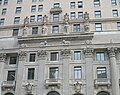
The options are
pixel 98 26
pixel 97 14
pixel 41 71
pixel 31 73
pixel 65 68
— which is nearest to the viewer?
pixel 65 68

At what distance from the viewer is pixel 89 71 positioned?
1923 inches

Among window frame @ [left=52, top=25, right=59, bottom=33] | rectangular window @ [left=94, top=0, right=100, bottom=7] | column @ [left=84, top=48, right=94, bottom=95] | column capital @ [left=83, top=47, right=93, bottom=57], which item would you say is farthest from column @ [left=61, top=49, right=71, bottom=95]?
rectangular window @ [left=94, top=0, right=100, bottom=7]

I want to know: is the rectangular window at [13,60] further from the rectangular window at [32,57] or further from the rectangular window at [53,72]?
the rectangular window at [53,72]

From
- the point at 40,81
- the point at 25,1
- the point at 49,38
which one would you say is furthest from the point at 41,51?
the point at 25,1

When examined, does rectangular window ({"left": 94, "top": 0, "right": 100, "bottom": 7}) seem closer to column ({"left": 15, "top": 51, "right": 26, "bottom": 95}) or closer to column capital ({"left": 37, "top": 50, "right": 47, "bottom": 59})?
column capital ({"left": 37, "top": 50, "right": 47, "bottom": 59})

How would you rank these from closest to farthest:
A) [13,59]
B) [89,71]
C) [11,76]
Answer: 1. [89,71]
2. [11,76]
3. [13,59]

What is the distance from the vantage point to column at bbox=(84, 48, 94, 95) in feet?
155

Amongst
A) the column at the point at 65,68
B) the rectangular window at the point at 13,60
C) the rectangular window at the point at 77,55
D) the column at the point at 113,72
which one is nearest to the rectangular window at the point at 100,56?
the column at the point at 113,72

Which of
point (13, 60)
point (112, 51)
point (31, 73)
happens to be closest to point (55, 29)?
point (31, 73)

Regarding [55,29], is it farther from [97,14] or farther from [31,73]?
[31,73]

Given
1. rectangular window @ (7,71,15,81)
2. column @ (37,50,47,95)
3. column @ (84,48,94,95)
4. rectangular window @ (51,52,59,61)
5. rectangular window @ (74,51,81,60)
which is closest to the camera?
column @ (84,48,94,95)

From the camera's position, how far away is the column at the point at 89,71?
47.3 meters

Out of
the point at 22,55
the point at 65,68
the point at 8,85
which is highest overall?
the point at 22,55

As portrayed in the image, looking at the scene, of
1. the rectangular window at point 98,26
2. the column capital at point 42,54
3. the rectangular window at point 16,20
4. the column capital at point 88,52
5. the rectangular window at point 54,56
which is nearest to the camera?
the column capital at point 88,52
